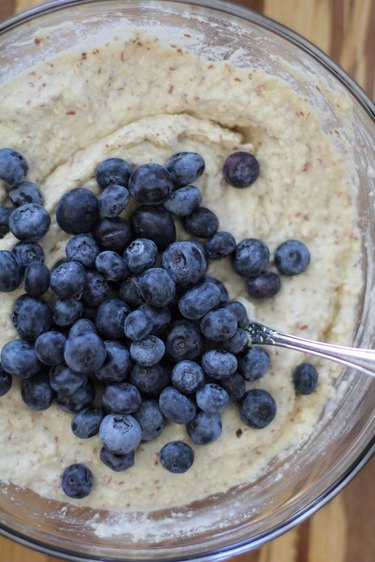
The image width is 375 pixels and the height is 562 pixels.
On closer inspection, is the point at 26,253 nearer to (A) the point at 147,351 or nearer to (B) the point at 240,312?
(A) the point at 147,351

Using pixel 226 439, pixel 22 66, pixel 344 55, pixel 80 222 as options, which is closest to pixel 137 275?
pixel 80 222

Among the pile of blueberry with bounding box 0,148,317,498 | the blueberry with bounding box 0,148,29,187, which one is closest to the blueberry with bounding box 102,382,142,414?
the pile of blueberry with bounding box 0,148,317,498

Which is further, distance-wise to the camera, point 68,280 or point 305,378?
point 305,378

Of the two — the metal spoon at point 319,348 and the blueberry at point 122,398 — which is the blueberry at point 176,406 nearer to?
the blueberry at point 122,398

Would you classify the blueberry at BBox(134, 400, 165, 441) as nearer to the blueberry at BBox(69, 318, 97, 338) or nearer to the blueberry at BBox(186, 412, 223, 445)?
the blueberry at BBox(186, 412, 223, 445)

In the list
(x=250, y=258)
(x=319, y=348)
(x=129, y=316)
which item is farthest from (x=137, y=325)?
(x=319, y=348)

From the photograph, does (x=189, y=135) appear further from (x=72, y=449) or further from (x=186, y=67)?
(x=72, y=449)
